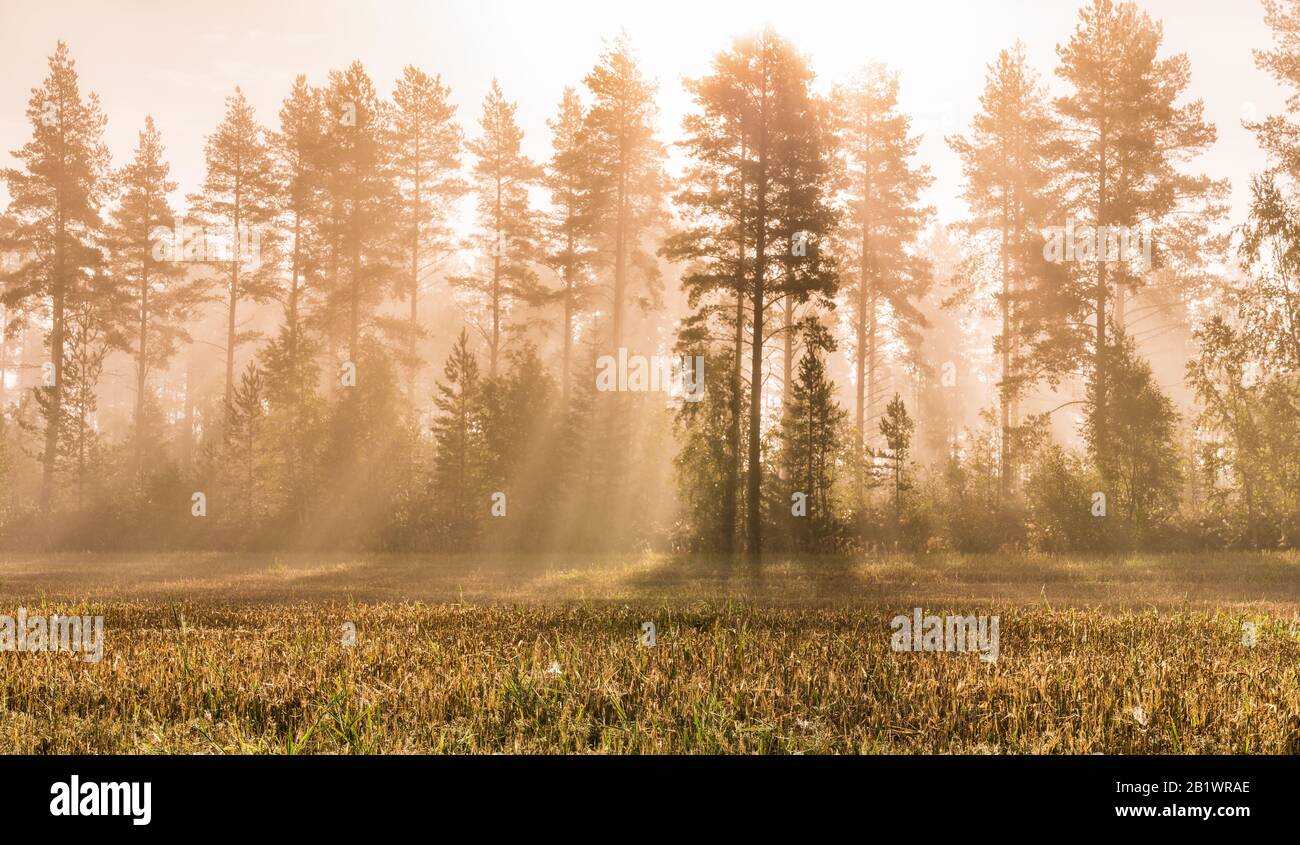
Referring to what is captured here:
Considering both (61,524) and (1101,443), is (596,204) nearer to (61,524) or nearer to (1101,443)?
(1101,443)

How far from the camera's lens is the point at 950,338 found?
2940 inches

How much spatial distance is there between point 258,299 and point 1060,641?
41606mm

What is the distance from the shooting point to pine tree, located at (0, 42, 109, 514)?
40.6m

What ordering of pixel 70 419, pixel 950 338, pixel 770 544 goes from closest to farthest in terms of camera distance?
1. pixel 770 544
2. pixel 70 419
3. pixel 950 338

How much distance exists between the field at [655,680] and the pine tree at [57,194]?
3166cm

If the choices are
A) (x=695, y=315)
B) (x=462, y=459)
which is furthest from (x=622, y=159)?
(x=462, y=459)

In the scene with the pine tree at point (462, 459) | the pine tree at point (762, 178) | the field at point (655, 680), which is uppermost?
the pine tree at point (762, 178)

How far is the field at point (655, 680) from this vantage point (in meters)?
5.92

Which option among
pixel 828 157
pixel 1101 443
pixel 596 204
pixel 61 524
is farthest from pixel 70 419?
pixel 1101 443

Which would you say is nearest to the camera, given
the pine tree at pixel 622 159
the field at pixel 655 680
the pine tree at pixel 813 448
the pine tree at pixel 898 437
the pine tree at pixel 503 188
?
the field at pixel 655 680

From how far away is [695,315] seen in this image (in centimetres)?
3259

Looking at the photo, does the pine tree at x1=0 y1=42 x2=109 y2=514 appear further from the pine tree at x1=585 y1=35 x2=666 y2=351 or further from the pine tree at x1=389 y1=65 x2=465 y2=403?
the pine tree at x1=585 y1=35 x2=666 y2=351

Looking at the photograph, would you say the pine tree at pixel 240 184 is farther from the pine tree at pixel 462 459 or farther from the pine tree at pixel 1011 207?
the pine tree at pixel 1011 207

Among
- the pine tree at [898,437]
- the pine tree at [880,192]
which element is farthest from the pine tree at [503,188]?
the pine tree at [898,437]
